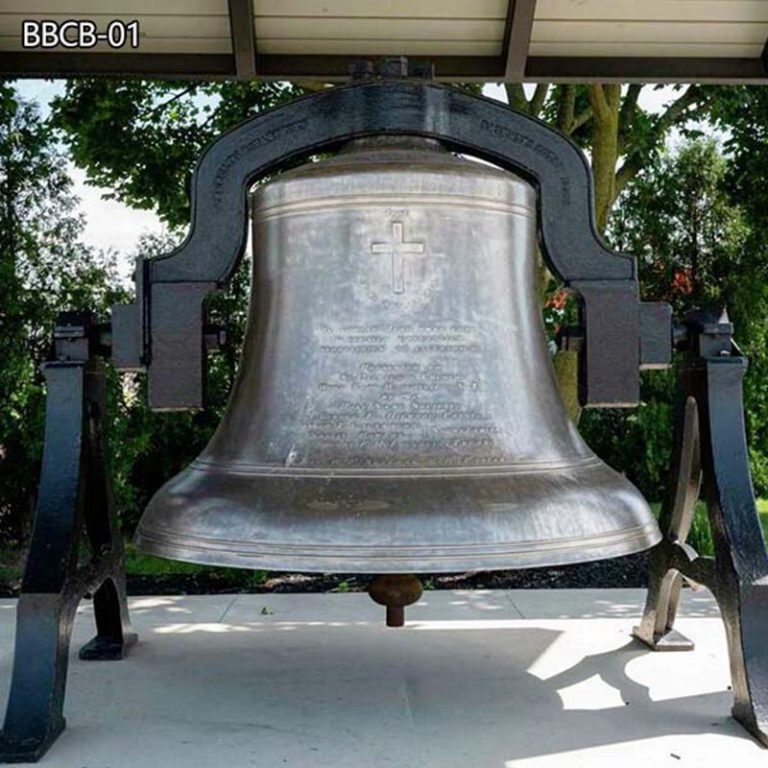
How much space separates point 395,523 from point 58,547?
99 centimetres

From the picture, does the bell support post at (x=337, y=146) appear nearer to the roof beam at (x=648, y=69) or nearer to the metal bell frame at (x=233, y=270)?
the metal bell frame at (x=233, y=270)

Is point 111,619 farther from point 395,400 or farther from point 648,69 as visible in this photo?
point 648,69

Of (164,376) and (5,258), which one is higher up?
(5,258)

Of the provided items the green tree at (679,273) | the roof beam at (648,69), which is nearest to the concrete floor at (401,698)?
the roof beam at (648,69)

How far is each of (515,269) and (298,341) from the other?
0.59 metres

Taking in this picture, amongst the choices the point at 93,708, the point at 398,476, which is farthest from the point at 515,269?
the point at 93,708

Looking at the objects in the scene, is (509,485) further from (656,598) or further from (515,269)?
(656,598)

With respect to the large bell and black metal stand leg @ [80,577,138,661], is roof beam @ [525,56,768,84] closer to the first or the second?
the large bell

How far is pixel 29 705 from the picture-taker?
252cm

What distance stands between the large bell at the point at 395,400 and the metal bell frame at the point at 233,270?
8cm

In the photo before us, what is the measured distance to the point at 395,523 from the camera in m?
2.16

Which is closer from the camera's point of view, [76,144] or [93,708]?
[93,708]

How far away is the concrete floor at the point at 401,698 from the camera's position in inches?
97.0

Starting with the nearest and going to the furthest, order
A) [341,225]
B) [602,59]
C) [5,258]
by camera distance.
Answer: [341,225], [602,59], [5,258]
